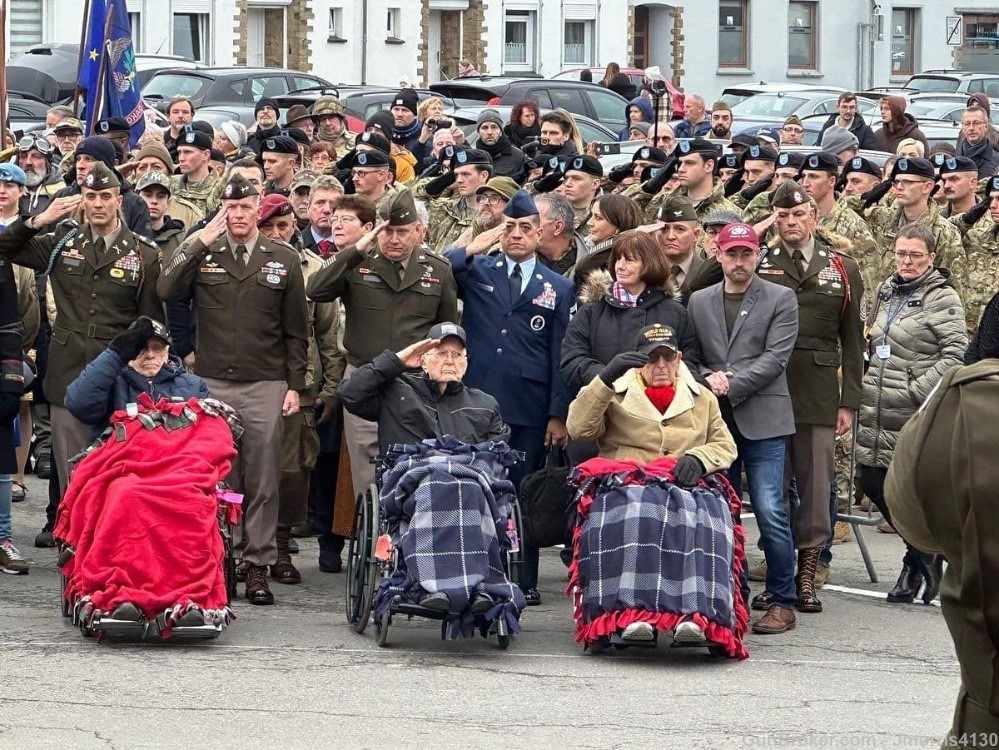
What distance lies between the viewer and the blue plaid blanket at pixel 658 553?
8.11 m

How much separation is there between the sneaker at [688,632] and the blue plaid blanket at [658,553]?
0.22 feet

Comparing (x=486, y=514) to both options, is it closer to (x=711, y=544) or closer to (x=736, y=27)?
(x=711, y=544)

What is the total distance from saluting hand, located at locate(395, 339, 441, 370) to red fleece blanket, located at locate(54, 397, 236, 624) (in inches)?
34.1

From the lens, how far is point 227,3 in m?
45.4

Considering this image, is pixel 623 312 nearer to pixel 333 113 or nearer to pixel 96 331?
pixel 96 331

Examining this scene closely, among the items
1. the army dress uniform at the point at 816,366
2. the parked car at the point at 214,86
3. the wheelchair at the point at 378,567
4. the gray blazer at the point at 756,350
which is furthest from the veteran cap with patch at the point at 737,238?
the parked car at the point at 214,86

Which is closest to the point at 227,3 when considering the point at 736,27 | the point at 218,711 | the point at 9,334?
the point at 736,27

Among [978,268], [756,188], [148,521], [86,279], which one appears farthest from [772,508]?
[756,188]

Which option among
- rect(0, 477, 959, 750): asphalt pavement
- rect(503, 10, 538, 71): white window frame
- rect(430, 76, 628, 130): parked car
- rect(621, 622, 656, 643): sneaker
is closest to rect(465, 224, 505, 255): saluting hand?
rect(0, 477, 959, 750): asphalt pavement

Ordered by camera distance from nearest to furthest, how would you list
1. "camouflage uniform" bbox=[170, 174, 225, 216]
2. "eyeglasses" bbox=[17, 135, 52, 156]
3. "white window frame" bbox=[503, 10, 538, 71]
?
"camouflage uniform" bbox=[170, 174, 225, 216], "eyeglasses" bbox=[17, 135, 52, 156], "white window frame" bbox=[503, 10, 538, 71]

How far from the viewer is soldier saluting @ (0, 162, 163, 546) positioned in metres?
9.82

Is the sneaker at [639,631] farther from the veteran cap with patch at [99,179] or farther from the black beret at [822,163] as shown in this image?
the black beret at [822,163]

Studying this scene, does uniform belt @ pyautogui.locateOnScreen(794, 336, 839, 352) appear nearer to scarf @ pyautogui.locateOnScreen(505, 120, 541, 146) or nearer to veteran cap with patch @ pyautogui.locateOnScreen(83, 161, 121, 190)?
veteran cap with patch @ pyautogui.locateOnScreen(83, 161, 121, 190)

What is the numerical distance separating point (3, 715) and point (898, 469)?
13.3 ft
